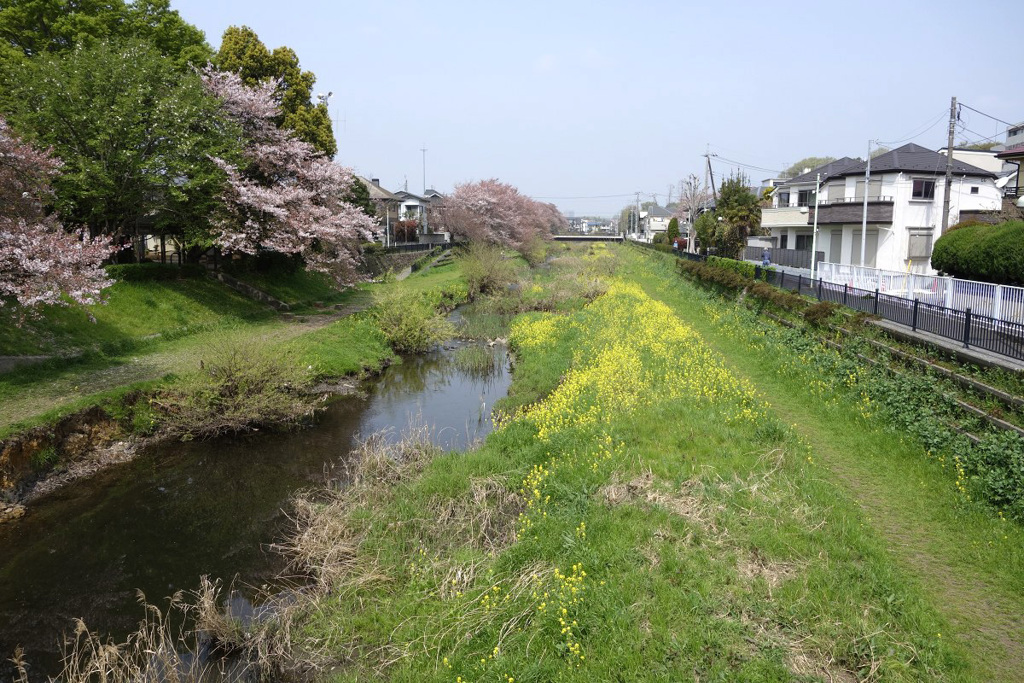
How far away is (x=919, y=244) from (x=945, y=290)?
19.1 metres

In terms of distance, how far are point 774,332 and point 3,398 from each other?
60.0 ft

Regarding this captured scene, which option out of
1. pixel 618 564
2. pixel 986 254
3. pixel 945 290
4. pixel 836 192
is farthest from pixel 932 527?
pixel 836 192

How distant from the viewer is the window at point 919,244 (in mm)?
31578

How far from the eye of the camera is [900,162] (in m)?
31.9

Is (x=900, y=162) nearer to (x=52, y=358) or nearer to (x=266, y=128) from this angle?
(x=266, y=128)

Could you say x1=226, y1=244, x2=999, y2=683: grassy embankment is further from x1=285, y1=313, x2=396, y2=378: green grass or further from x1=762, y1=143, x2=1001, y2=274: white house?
x1=762, y1=143, x2=1001, y2=274: white house

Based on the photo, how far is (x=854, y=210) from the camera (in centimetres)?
3256

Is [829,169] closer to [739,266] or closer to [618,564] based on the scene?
[739,266]

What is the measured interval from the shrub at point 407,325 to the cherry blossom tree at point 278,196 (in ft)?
9.71

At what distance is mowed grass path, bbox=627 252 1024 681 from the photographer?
18.7ft

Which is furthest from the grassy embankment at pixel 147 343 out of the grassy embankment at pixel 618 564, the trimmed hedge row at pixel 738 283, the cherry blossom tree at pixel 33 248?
the trimmed hedge row at pixel 738 283

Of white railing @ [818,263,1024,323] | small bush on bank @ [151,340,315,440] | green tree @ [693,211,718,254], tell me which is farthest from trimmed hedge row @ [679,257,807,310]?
small bush on bank @ [151,340,315,440]

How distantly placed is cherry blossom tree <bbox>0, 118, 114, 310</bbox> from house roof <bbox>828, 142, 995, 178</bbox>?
1312 inches

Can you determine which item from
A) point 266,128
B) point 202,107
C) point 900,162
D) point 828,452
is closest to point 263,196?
point 202,107
